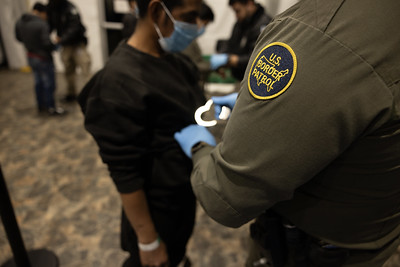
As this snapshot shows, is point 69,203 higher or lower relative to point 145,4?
lower

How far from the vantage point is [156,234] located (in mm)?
977

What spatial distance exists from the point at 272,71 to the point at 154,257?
0.83 metres

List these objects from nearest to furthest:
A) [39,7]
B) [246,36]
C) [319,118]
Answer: [319,118], [246,36], [39,7]

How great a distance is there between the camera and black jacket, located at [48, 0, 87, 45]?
3.40 meters

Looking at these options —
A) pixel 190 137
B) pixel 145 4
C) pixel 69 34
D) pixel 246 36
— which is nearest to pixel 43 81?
pixel 69 34

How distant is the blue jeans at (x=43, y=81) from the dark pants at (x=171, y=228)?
297cm

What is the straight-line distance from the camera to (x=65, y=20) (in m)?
3.44

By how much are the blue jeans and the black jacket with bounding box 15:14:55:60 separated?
0.36ft

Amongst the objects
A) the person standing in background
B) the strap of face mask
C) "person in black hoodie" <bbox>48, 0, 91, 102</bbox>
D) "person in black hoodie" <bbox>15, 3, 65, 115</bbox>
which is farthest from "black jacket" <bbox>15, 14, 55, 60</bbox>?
the strap of face mask

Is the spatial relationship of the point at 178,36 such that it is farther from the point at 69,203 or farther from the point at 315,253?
the point at 69,203

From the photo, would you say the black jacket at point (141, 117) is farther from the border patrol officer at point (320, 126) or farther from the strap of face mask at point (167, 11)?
the border patrol officer at point (320, 126)

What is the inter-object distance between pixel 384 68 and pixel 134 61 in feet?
2.20

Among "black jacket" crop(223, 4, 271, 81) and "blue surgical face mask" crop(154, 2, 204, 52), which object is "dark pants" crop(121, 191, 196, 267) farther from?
"black jacket" crop(223, 4, 271, 81)

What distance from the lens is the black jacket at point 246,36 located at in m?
2.54
